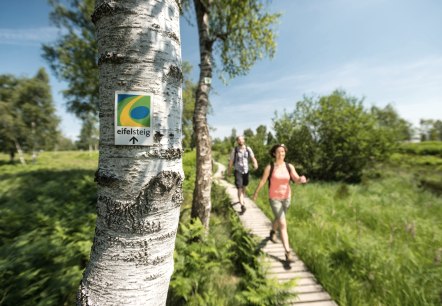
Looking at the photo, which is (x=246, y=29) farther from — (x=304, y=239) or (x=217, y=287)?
(x=217, y=287)

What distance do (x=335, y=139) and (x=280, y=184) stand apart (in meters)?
12.0

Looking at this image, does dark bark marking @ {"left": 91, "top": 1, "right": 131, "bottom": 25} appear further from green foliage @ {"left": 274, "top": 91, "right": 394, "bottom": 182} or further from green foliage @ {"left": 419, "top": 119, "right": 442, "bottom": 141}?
green foliage @ {"left": 419, "top": 119, "right": 442, "bottom": 141}

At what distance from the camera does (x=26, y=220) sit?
3.98m

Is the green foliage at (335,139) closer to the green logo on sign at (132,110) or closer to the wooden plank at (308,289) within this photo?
the wooden plank at (308,289)

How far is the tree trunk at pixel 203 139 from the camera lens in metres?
4.65

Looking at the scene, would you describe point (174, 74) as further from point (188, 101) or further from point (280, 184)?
point (188, 101)

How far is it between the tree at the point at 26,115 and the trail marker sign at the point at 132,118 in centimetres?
3539

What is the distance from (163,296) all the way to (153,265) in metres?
0.21

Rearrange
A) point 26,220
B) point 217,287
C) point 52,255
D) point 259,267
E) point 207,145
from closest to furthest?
point 52,255 → point 217,287 → point 259,267 → point 26,220 → point 207,145

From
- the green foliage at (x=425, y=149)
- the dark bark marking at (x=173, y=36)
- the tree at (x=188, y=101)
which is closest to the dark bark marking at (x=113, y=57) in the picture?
the dark bark marking at (x=173, y=36)

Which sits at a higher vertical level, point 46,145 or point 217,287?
point 46,145

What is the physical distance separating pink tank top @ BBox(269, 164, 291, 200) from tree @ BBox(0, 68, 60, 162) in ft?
113

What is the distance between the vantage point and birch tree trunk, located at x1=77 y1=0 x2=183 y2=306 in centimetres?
95

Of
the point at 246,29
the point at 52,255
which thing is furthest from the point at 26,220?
the point at 246,29
